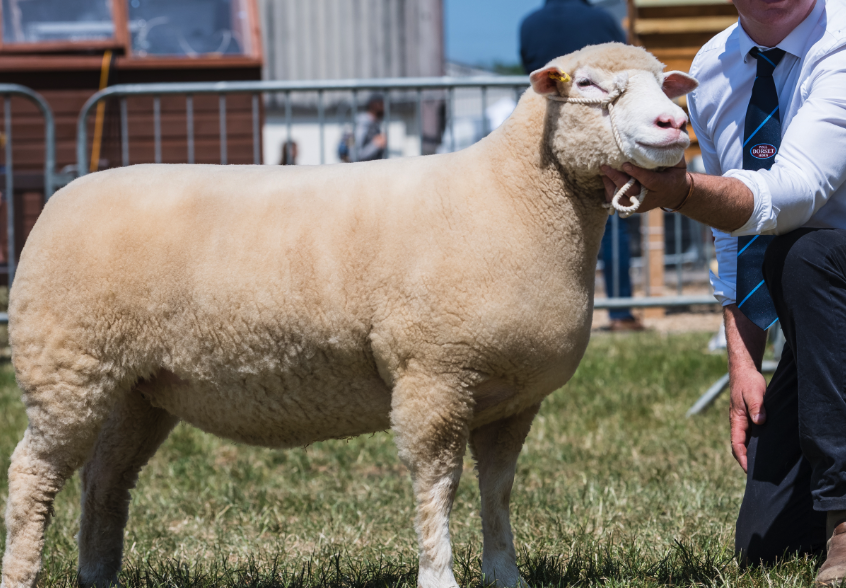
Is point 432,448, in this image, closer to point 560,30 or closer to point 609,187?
point 609,187

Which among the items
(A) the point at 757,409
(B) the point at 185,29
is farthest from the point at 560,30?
(A) the point at 757,409

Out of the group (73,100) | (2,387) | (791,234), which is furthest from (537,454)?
(73,100)

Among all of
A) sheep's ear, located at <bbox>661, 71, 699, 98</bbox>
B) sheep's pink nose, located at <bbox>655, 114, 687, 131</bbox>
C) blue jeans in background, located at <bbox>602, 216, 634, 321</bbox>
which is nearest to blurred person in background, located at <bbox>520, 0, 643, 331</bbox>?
blue jeans in background, located at <bbox>602, 216, 634, 321</bbox>

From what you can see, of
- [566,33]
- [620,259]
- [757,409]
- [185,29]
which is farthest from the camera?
[185,29]

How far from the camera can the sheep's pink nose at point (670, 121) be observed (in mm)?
1777

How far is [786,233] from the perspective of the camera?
7.33ft

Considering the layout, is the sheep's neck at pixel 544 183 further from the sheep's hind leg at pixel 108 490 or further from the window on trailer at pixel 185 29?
the window on trailer at pixel 185 29

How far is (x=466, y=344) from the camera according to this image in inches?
76.5

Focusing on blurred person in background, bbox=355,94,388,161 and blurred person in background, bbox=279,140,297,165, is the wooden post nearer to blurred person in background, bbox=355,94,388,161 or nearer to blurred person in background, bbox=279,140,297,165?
blurred person in background, bbox=355,94,388,161

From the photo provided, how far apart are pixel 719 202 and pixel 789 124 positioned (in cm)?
41

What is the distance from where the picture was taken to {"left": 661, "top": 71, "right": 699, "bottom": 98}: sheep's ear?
1.92 m

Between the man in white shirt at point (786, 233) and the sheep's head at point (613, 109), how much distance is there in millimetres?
69

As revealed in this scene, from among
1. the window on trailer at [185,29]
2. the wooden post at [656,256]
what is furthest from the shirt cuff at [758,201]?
the window on trailer at [185,29]

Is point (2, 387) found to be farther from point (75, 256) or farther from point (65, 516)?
point (75, 256)
